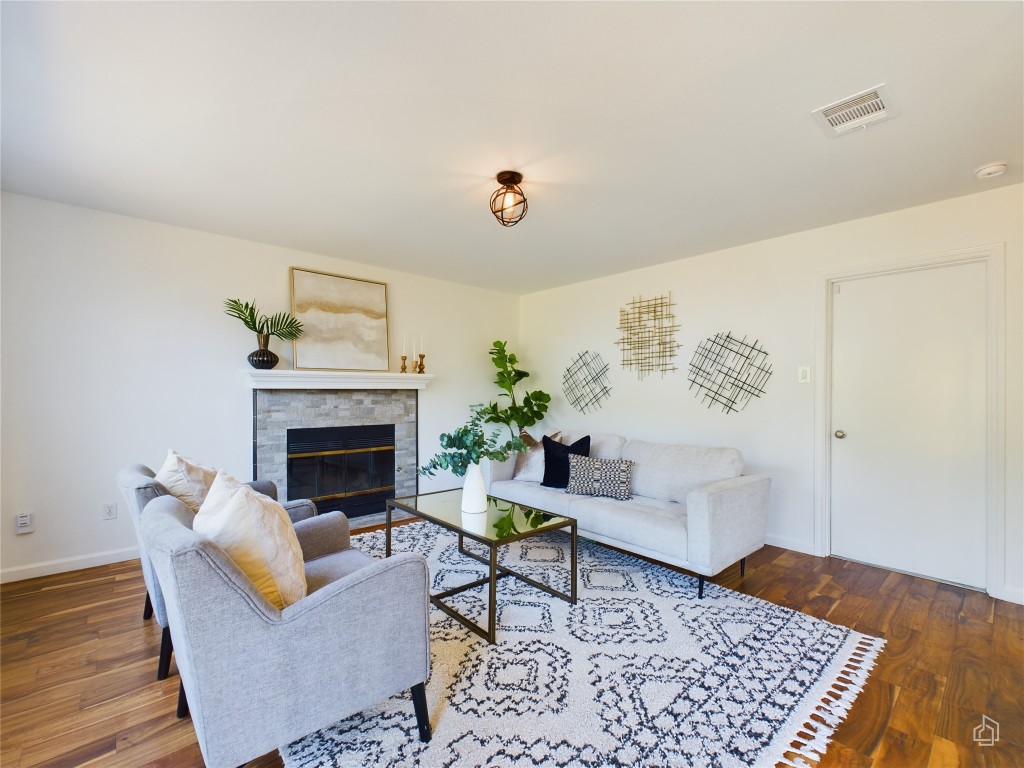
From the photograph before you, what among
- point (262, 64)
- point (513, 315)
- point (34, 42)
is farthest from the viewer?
point (513, 315)

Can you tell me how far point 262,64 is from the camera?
5.57ft

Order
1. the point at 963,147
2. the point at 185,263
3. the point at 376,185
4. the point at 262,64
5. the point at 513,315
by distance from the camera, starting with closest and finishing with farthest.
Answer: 1. the point at 262,64
2. the point at 963,147
3. the point at 376,185
4. the point at 185,263
5. the point at 513,315

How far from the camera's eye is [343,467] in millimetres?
4211

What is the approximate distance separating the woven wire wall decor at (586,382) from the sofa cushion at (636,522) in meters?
1.64

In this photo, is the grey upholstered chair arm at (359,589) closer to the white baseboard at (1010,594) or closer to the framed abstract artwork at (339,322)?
the framed abstract artwork at (339,322)

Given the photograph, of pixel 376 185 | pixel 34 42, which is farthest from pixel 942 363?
pixel 34 42

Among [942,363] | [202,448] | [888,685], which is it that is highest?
[942,363]

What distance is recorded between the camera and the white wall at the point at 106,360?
290cm

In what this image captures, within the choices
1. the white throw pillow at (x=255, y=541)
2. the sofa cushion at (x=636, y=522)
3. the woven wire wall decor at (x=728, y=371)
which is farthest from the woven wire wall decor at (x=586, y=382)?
the white throw pillow at (x=255, y=541)

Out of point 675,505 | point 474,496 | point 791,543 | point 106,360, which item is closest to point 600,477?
point 675,505

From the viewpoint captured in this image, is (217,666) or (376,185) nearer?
(217,666)

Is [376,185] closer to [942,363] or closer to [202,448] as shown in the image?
[202,448]

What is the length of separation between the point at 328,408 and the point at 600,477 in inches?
95.8

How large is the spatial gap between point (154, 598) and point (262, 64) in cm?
213
